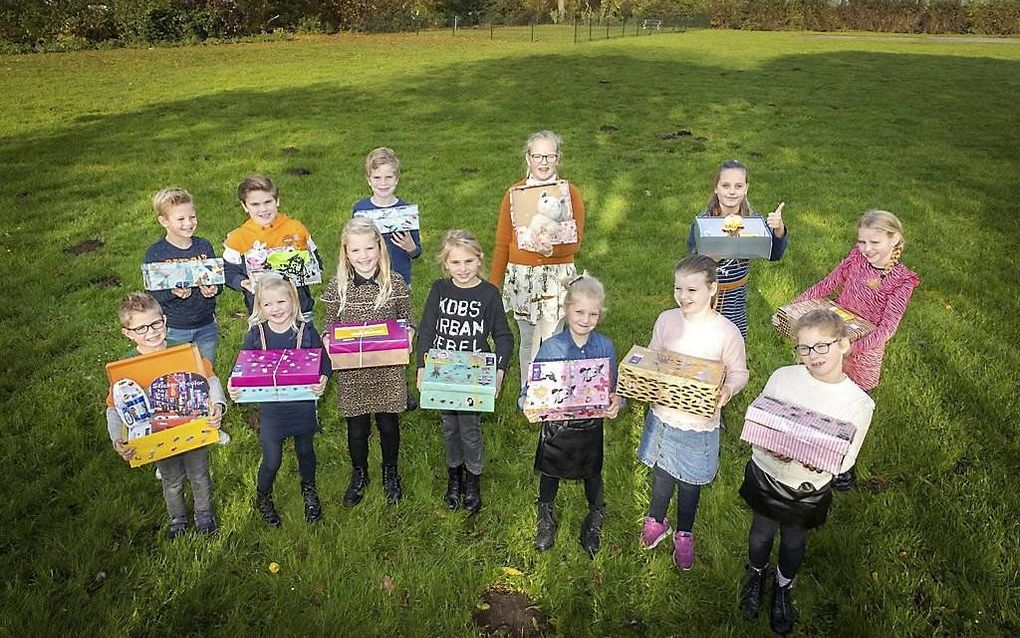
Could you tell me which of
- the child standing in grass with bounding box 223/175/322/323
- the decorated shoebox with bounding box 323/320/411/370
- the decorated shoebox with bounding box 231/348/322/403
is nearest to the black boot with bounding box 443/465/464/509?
the decorated shoebox with bounding box 323/320/411/370

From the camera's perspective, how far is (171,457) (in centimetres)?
423

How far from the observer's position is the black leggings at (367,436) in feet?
15.4

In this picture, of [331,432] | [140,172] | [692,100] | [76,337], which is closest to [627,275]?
[331,432]

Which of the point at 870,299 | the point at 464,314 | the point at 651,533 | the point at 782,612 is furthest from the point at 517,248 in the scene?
the point at 782,612

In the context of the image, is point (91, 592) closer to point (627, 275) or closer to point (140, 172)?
point (627, 275)

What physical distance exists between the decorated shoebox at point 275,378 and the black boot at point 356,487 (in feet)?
3.39

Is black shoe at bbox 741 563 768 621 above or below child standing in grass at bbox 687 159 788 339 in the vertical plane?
below

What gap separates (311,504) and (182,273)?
6.74 ft

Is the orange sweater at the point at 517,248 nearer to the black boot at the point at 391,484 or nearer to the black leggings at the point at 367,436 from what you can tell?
the black leggings at the point at 367,436

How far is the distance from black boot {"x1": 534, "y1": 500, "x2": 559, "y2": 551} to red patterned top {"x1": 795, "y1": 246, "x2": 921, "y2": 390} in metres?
2.49

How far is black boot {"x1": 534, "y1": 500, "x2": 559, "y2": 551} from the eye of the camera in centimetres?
445

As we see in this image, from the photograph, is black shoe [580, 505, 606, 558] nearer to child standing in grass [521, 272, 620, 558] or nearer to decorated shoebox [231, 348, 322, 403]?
child standing in grass [521, 272, 620, 558]

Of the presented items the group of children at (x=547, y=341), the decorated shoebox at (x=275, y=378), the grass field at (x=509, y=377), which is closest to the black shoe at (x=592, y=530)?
the group of children at (x=547, y=341)

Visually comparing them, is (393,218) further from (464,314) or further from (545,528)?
(545,528)
